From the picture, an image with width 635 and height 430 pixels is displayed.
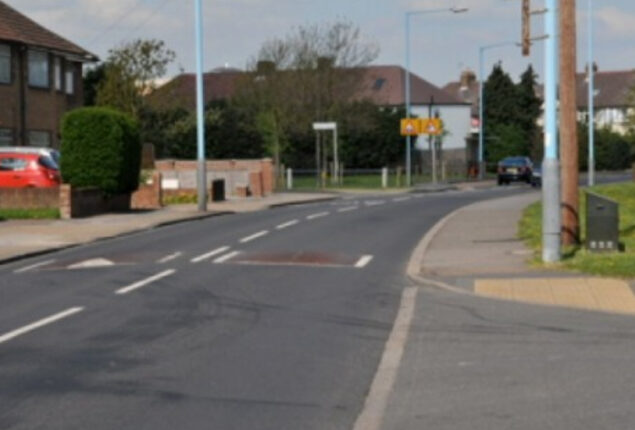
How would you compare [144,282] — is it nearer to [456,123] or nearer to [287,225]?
[287,225]


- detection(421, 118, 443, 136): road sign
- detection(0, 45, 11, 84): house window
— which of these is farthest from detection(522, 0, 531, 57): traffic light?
detection(421, 118, 443, 136): road sign

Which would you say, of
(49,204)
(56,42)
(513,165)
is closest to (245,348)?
(49,204)

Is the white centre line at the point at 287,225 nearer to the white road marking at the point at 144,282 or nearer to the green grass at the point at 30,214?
the green grass at the point at 30,214

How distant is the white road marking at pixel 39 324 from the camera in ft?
41.6

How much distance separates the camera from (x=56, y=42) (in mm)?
51438

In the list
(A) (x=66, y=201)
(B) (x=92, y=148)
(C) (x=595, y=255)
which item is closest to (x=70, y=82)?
(B) (x=92, y=148)

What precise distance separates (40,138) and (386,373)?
136 feet

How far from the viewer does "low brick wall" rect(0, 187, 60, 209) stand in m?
35.4

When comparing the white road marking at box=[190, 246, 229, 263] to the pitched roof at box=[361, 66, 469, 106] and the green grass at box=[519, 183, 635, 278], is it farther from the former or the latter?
the pitched roof at box=[361, 66, 469, 106]

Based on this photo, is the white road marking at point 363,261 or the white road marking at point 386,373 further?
the white road marking at point 363,261

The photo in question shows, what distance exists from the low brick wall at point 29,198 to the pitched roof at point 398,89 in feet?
217

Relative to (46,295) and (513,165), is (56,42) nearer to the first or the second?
(513,165)

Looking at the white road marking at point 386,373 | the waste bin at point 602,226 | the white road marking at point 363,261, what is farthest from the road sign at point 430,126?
the white road marking at point 386,373

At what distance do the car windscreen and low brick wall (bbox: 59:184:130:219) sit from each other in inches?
86.3
